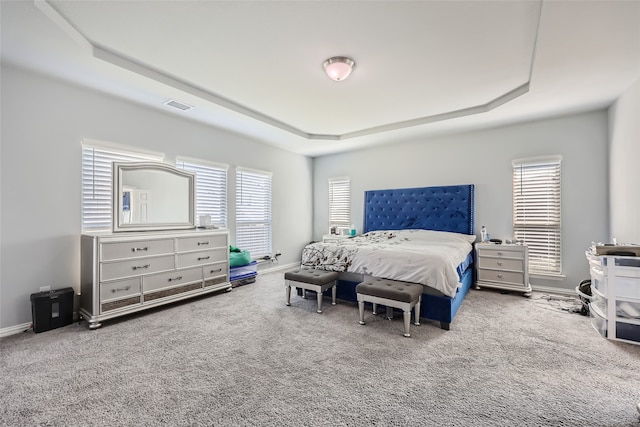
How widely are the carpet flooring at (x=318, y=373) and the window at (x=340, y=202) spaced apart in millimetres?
3386

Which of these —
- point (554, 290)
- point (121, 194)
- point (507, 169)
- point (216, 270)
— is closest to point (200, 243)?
point (216, 270)

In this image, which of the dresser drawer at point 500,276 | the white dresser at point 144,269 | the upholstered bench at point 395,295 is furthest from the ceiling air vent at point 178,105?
the dresser drawer at point 500,276

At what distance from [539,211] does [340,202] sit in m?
3.75

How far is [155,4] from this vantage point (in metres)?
2.08

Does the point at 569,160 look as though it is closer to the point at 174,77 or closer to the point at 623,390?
the point at 623,390

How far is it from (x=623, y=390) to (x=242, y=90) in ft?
15.0

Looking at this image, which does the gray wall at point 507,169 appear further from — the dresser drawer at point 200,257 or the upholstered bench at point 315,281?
the dresser drawer at point 200,257

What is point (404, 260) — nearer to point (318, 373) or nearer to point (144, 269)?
point (318, 373)

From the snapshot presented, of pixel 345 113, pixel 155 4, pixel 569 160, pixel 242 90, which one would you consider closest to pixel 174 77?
pixel 242 90

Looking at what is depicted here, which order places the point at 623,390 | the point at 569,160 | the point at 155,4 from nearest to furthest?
the point at 623,390 < the point at 155,4 < the point at 569,160

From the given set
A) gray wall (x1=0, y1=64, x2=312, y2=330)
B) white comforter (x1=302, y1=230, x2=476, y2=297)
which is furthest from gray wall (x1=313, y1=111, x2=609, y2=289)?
gray wall (x1=0, y1=64, x2=312, y2=330)

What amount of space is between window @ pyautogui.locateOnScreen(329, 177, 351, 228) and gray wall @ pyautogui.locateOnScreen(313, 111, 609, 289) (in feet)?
0.59

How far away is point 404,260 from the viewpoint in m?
3.28

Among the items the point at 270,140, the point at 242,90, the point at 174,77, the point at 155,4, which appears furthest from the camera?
the point at 270,140
